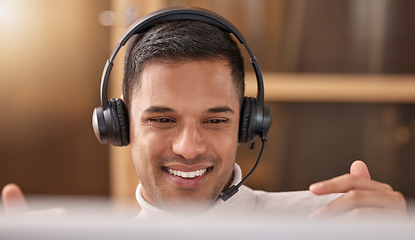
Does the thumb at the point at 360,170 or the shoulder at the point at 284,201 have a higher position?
the thumb at the point at 360,170

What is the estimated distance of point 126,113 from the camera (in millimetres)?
692

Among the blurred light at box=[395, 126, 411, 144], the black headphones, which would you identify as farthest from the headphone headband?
the blurred light at box=[395, 126, 411, 144]

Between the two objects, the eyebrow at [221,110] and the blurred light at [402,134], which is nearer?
the eyebrow at [221,110]

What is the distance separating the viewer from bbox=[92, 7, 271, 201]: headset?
2.11ft

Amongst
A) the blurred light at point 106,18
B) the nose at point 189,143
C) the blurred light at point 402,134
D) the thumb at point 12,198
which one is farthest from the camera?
the blurred light at point 402,134

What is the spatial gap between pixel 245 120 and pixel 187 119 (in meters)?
0.11

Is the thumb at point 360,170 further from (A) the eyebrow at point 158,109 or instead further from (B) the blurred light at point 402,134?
(B) the blurred light at point 402,134

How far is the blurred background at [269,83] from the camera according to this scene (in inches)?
70.7

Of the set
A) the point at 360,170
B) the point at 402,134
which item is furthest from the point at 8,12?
the point at 402,134

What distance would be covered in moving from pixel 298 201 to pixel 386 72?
4.44 ft

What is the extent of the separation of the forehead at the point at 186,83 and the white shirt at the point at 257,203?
156 mm

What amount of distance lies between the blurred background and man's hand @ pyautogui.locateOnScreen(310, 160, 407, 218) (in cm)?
116

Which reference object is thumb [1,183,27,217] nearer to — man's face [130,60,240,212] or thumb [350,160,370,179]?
man's face [130,60,240,212]

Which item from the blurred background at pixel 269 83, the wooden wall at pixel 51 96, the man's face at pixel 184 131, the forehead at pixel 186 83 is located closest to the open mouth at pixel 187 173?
the man's face at pixel 184 131
